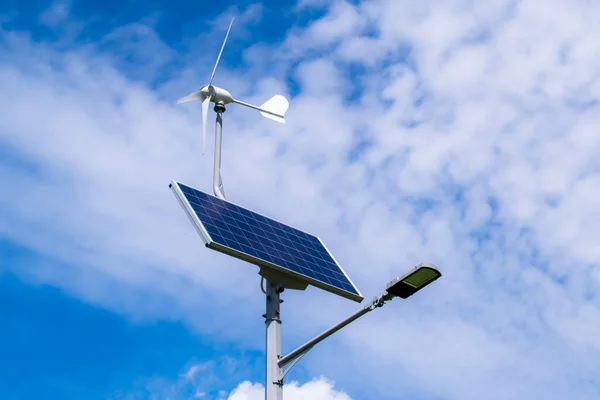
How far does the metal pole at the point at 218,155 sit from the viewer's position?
19.5 meters

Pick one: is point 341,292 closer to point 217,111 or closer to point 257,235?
point 257,235

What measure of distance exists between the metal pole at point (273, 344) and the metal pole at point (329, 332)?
0.66ft

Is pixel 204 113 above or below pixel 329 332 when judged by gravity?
above

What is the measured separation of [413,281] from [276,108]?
1296 centimetres


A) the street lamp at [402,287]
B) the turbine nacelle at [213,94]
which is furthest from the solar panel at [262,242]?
the turbine nacelle at [213,94]

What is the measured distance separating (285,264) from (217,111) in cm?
730

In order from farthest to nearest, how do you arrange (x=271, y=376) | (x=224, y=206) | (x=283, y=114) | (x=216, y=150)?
(x=283, y=114) → (x=216, y=150) → (x=224, y=206) → (x=271, y=376)

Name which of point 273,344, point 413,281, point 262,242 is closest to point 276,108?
point 262,242

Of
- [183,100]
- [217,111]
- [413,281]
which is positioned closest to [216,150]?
[217,111]

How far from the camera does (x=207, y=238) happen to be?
602 inches

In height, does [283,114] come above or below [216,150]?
above

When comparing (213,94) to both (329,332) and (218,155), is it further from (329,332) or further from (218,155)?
(329,332)

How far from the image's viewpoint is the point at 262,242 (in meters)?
17.0

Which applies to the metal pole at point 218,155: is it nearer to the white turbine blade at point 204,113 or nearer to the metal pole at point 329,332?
the white turbine blade at point 204,113
